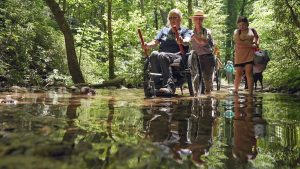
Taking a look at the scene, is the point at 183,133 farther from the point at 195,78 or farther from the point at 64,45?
the point at 64,45

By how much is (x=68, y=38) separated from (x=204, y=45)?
5.29 m

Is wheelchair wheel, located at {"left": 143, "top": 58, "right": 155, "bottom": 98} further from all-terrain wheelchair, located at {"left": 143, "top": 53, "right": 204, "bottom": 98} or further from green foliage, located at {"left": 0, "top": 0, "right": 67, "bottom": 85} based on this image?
green foliage, located at {"left": 0, "top": 0, "right": 67, "bottom": 85}

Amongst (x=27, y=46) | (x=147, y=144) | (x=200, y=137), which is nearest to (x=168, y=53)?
(x=200, y=137)

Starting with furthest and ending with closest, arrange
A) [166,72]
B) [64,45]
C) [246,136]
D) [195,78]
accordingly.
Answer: [64,45] < [195,78] < [166,72] < [246,136]

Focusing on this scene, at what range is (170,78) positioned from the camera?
6.21 m

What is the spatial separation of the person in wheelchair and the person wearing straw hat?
0.82 meters

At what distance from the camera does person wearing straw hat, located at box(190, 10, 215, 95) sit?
7.73m

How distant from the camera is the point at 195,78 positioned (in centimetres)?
696

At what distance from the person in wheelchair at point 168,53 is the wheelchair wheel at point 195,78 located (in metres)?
0.26

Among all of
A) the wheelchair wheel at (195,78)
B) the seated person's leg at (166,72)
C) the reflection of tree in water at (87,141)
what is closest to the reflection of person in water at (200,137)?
the reflection of tree in water at (87,141)

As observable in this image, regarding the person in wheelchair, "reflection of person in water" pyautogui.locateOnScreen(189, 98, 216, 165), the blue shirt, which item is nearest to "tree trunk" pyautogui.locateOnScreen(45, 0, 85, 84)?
the person in wheelchair

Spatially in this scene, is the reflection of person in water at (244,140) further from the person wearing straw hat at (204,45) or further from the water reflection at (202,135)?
the person wearing straw hat at (204,45)

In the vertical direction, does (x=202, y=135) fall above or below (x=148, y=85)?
below

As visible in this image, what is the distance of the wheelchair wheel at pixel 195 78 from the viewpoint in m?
6.49
